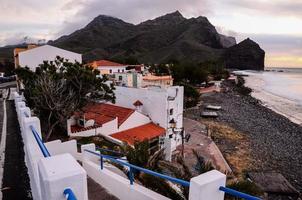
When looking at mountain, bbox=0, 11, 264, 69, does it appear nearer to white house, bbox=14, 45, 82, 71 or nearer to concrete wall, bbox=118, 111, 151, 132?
white house, bbox=14, 45, 82, 71

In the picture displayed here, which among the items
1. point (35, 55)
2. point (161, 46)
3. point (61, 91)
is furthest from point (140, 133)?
point (161, 46)

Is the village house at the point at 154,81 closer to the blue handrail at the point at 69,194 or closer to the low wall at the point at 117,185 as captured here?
the low wall at the point at 117,185

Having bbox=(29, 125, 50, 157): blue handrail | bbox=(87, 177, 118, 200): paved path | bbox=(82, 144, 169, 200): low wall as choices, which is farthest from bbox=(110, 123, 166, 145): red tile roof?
bbox=(29, 125, 50, 157): blue handrail

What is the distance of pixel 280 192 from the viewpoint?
624 inches

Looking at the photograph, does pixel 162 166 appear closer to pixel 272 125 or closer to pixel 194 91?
pixel 272 125

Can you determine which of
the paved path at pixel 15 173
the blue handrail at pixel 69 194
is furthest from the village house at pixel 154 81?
the blue handrail at pixel 69 194

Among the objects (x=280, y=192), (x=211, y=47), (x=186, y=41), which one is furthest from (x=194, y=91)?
(x=211, y=47)

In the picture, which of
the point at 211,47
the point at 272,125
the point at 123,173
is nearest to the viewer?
the point at 123,173

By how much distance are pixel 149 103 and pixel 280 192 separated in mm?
11727

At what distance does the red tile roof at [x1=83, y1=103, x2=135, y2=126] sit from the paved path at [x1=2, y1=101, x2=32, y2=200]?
962 centimetres

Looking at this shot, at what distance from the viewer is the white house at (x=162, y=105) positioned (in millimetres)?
21297

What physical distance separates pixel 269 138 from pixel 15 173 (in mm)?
27022

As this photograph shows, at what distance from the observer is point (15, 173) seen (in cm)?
675

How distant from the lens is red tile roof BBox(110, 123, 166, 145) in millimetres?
18266
